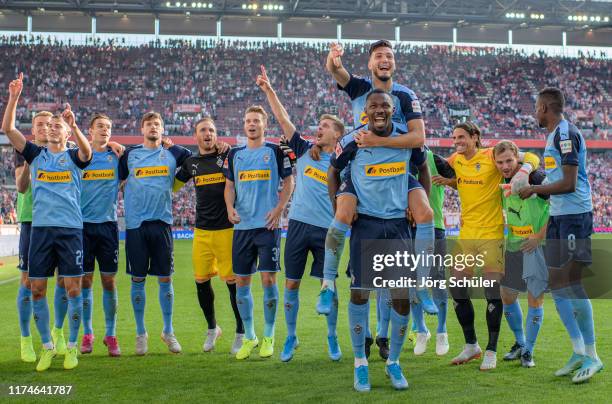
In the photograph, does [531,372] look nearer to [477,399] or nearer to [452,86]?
[477,399]

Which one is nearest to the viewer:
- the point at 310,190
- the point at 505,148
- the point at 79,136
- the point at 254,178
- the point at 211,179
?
the point at 505,148

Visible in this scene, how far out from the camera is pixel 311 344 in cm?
743

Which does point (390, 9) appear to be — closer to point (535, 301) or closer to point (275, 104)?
point (275, 104)

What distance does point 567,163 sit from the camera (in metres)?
5.61

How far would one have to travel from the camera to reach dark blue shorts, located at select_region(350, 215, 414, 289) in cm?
535

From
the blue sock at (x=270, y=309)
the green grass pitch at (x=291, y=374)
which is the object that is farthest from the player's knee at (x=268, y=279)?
the green grass pitch at (x=291, y=374)

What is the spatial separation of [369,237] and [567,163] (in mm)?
1832

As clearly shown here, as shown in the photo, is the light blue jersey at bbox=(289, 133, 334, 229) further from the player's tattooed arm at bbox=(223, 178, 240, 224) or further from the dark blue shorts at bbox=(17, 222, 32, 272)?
the dark blue shorts at bbox=(17, 222, 32, 272)

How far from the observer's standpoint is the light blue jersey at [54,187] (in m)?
6.48

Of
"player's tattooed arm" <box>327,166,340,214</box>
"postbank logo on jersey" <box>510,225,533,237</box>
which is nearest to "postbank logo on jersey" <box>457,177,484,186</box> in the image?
"postbank logo on jersey" <box>510,225,533,237</box>

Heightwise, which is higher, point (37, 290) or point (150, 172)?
point (150, 172)

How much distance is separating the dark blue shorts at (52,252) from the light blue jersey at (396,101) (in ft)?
9.96

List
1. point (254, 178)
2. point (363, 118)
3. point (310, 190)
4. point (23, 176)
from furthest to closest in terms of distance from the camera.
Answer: point (254, 178), point (310, 190), point (23, 176), point (363, 118)

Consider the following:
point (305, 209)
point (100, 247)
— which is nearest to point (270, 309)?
point (305, 209)
